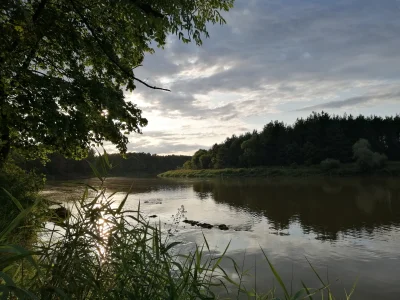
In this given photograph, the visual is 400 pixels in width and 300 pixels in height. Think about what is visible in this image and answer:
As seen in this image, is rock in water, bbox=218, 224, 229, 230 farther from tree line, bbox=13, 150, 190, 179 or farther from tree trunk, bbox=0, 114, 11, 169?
tree line, bbox=13, 150, 190, 179

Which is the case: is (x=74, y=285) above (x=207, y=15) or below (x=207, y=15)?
below

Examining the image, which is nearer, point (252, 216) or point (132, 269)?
point (132, 269)

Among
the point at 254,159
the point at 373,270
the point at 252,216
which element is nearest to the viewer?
the point at 373,270

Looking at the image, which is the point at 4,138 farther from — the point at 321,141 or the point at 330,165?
the point at 321,141

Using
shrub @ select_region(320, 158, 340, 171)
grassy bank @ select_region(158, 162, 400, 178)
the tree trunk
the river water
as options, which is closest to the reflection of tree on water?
the river water

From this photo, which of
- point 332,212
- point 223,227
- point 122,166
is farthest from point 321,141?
point 223,227

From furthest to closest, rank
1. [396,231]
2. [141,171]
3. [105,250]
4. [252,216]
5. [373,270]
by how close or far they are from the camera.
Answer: [141,171], [252,216], [396,231], [373,270], [105,250]

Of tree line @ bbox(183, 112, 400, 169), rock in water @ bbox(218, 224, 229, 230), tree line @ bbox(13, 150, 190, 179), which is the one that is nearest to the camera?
rock in water @ bbox(218, 224, 229, 230)

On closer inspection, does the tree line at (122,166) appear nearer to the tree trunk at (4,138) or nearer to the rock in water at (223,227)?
the rock in water at (223,227)

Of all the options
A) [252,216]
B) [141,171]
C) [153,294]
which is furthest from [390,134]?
[141,171]

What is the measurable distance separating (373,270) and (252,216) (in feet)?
33.8

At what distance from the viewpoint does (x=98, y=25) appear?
325 inches

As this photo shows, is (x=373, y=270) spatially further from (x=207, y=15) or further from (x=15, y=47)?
(x=15, y=47)

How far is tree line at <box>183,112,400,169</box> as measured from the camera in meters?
62.1
